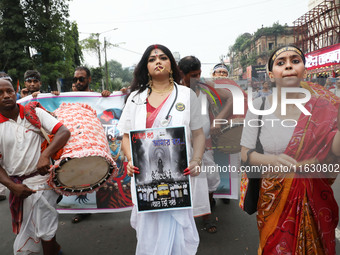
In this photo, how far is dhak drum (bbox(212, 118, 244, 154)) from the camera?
260 cm

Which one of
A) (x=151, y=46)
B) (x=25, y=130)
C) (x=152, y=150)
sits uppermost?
(x=151, y=46)

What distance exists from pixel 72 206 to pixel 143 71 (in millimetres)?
2115

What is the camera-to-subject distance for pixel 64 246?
9.49 feet

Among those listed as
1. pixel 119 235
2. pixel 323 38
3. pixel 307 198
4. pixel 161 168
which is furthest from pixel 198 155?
pixel 323 38

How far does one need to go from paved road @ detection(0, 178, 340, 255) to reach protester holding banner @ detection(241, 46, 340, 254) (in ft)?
3.37

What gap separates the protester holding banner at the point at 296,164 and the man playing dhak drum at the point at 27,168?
1.63 meters

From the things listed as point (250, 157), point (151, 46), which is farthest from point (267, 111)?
point (151, 46)

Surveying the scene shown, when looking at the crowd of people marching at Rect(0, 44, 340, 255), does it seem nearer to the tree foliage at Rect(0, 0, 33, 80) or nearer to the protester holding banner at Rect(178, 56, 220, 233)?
the protester holding banner at Rect(178, 56, 220, 233)

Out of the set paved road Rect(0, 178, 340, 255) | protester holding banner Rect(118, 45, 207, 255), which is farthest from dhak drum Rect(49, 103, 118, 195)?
paved road Rect(0, 178, 340, 255)

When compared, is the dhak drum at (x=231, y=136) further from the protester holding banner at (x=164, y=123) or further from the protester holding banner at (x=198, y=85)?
the protester holding banner at (x=164, y=123)

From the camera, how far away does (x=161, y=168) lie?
1807 millimetres

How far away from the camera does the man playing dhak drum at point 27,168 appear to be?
213 cm

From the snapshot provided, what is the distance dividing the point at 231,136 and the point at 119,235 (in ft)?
5.76

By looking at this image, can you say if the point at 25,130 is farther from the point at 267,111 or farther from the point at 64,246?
the point at 267,111
